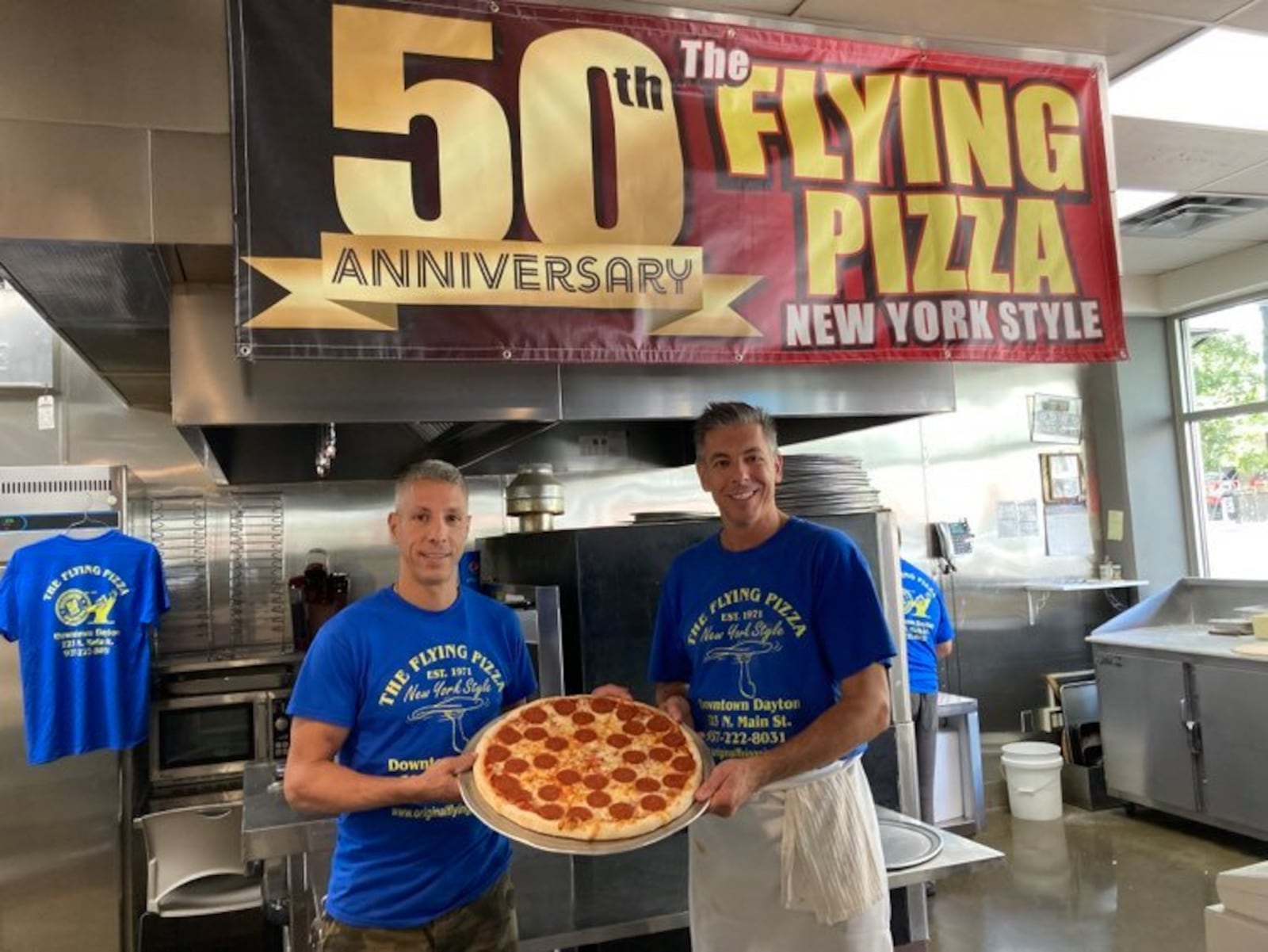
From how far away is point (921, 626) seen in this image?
449 centimetres

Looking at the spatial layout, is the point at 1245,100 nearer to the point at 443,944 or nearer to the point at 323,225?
the point at 323,225

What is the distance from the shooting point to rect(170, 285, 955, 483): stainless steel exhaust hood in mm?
2174

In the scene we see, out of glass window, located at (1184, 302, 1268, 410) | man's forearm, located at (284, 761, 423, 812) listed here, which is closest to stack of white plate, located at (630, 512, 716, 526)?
man's forearm, located at (284, 761, 423, 812)

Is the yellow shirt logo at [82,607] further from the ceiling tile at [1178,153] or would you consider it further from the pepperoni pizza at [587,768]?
the ceiling tile at [1178,153]

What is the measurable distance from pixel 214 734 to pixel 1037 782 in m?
4.63

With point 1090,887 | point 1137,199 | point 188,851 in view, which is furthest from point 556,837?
point 1137,199

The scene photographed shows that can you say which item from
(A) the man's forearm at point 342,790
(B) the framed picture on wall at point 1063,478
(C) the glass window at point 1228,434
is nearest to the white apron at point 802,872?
(A) the man's forearm at point 342,790

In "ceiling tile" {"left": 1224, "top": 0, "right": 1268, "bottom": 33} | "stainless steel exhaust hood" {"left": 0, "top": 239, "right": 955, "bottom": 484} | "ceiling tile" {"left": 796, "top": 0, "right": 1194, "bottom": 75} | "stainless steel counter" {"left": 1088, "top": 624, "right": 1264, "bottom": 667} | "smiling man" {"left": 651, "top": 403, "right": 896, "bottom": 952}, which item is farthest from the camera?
"stainless steel counter" {"left": 1088, "top": 624, "right": 1264, "bottom": 667}

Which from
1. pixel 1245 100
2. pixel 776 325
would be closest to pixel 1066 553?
pixel 1245 100

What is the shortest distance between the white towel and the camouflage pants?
1.90ft

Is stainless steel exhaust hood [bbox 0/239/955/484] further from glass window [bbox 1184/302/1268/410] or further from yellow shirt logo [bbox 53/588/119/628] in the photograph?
glass window [bbox 1184/302/1268/410]

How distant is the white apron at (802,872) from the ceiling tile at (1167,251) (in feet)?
15.4

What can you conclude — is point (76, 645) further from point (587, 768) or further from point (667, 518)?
point (587, 768)

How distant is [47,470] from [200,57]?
2583mm
